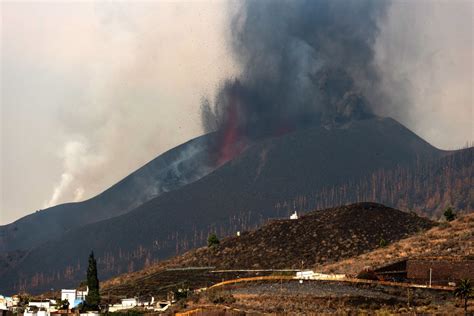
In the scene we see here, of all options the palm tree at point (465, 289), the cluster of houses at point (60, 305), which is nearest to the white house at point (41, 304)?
the cluster of houses at point (60, 305)

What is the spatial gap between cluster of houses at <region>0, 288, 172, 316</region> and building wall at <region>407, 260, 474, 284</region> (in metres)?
30.8

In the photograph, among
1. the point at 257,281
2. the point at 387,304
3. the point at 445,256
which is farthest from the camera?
the point at 257,281

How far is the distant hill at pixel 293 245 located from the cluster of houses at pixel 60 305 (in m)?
13.7

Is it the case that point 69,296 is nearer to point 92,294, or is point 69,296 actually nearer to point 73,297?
point 73,297

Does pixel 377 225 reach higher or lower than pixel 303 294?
higher

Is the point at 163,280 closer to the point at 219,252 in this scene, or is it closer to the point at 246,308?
the point at 219,252

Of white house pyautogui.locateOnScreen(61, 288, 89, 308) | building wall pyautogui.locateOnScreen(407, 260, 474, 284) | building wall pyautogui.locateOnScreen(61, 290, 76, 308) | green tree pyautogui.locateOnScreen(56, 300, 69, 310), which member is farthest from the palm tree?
building wall pyautogui.locateOnScreen(61, 290, 76, 308)

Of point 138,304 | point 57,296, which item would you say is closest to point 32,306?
point 138,304

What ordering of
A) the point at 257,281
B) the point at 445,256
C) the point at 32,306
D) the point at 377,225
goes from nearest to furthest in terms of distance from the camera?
the point at 445,256
the point at 257,281
the point at 32,306
the point at 377,225

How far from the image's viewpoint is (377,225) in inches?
6634

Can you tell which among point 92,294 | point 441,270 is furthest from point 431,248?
point 92,294

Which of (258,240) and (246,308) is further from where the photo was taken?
(258,240)

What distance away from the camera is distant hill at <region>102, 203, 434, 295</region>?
507 feet

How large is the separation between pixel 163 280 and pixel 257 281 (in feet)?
165
